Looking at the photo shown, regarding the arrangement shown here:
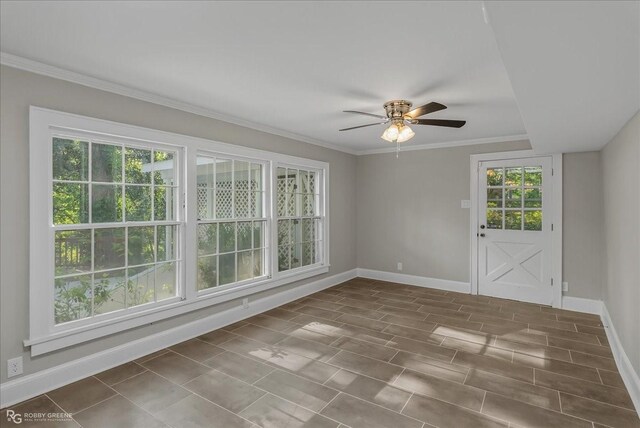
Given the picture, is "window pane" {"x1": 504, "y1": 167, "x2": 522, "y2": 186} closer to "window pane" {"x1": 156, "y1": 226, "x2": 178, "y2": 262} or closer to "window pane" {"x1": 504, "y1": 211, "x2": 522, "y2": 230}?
"window pane" {"x1": 504, "y1": 211, "x2": 522, "y2": 230}

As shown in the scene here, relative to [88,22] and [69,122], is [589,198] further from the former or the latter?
[69,122]

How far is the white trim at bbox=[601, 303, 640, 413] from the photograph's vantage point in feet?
7.61

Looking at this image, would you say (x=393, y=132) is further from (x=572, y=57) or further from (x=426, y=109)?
(x=572, y=57)

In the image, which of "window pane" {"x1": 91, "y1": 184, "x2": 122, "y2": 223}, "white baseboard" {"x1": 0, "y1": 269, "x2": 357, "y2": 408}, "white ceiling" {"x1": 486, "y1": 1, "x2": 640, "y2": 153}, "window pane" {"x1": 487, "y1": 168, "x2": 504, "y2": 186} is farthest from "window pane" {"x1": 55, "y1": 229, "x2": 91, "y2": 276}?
"window pane" {"x1": 487, "y1": 168, "x2": 504, "y2": 186}

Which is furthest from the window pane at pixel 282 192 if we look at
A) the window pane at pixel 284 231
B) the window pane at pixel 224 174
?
the window pane at pixel 224 174

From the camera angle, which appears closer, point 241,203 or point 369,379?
point 369,379

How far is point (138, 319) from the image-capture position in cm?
305

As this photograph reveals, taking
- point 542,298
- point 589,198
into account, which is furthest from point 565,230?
point 542,298

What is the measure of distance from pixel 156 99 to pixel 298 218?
8.53 ft

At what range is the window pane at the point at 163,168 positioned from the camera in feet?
10.8

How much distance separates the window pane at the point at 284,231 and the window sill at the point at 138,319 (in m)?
0.53

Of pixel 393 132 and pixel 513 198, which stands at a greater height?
pixel 393 132

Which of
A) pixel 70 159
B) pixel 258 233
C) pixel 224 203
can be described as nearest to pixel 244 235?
pixel 258 233

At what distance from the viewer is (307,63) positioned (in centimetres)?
246
